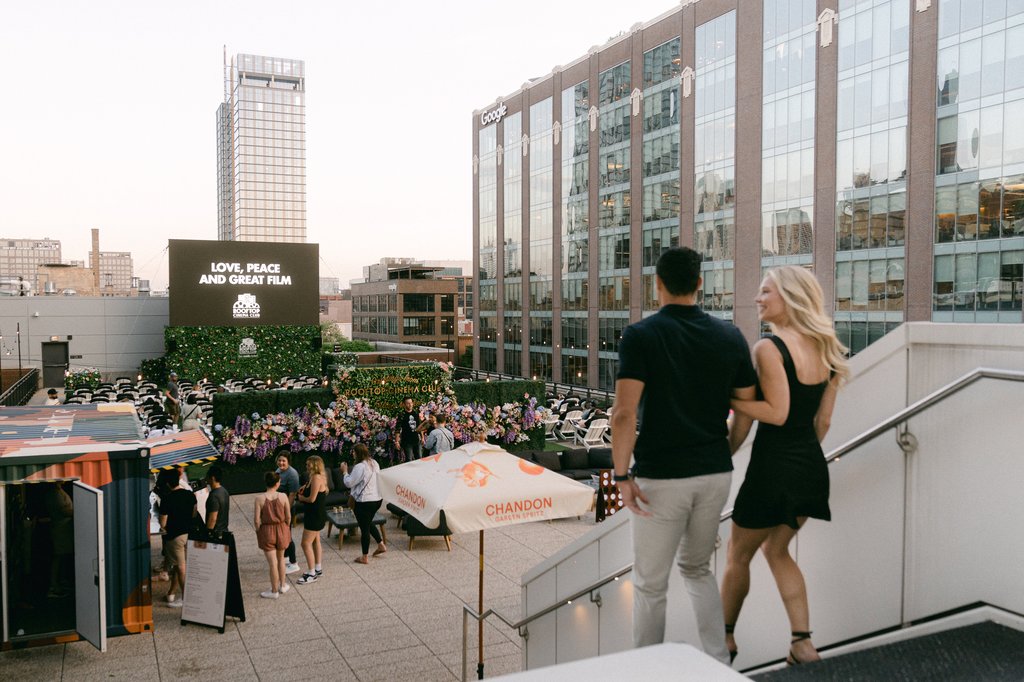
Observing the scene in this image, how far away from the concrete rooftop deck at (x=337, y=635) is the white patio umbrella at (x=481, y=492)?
110 centimetres

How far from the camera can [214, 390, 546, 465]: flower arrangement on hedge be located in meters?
16.5

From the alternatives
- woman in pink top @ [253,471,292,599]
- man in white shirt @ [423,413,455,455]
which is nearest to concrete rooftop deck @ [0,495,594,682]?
woman in pink top @ [253,471,292,599]

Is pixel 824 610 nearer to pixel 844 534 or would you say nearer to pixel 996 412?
pixel 844 534

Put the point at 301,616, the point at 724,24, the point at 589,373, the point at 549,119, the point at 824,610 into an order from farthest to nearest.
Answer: the point at 549,119 → the point at 589,373 → the point at 724,24 → the point at 301,616 → the point at 824,610

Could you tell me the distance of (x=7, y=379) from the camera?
37.8 meters

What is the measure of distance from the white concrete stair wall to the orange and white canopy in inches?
161

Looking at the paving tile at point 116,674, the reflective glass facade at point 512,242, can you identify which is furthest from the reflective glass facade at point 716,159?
the paving tile at point 116,674

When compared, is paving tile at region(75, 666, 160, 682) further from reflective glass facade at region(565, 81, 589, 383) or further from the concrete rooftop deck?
reflective glass facade at region(565, 81, 589, 383)

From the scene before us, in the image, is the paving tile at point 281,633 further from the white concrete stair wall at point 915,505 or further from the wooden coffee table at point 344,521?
the white concrete stair wall at point 915,505

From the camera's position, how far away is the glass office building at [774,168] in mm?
31672

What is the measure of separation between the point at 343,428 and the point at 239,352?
2632 centimetres

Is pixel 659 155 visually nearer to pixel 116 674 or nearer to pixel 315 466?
pixel 315 466

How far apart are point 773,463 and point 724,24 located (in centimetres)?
4562

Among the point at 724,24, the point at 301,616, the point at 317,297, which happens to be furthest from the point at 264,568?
the point at 724,24
